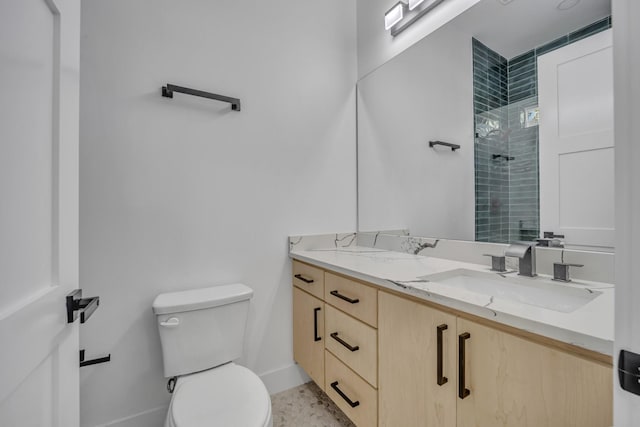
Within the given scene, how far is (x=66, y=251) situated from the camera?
2.39 feet

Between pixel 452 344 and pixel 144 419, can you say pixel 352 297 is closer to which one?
pixel 452 344

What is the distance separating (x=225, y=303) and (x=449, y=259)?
1.16m

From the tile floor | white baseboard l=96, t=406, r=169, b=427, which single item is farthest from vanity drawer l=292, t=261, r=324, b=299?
white baseboard l=96, t=406, r=169, b=427

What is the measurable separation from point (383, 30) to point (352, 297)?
1691 mm

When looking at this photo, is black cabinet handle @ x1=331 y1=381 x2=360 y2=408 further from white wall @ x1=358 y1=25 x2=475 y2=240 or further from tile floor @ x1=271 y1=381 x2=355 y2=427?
white wall @ x1=358 y1=25 x2=475 y2=240

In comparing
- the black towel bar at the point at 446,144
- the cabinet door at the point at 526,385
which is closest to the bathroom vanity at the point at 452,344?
the cabinet door at the point at 526,385

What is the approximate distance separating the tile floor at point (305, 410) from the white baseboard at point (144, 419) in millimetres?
568

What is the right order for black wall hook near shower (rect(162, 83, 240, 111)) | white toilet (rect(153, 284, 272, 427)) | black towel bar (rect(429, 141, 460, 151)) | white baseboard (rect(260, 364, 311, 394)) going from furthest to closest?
white baseboard (rect(260, 364, 311, 394)), black towel bar (rect(429, 141, 460, 151)), black wall hook near shower (rect(162, 83, 240, 111)), white toilet (rect(153, 284, 272, 427))

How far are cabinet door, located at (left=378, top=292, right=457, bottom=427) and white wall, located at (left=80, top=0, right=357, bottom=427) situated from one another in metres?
0.84

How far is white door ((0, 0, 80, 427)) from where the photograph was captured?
1.65 ft

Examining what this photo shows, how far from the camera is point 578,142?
1.03 m

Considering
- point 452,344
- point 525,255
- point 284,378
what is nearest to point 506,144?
point 525,255

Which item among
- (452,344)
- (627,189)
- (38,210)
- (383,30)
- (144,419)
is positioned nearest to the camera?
(627,189)

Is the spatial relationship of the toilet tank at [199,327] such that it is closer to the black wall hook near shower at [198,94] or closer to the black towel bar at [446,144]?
the black wall hook near shower at [198,94]
